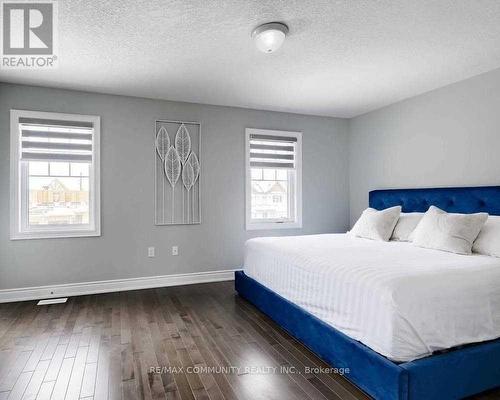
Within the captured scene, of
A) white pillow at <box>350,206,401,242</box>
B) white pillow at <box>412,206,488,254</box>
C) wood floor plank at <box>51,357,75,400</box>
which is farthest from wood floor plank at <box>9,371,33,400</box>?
white pillow at <box>350,206,401,242</box>

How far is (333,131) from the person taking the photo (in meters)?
5.36

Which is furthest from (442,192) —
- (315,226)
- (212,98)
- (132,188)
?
(132,188)

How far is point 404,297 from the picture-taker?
1.82m

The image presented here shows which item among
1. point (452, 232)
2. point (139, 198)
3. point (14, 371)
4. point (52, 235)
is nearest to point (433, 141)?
point (452, 232)

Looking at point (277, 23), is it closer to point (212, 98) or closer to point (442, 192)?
point (212, 98)

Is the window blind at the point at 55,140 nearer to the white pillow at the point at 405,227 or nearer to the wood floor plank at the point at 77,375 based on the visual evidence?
the wood floor plank at the point at 77,375

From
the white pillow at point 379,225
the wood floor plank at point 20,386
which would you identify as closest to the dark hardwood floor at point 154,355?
the wood floor plank at point 20,386

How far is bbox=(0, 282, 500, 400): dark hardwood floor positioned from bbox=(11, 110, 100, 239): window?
2.99 feet

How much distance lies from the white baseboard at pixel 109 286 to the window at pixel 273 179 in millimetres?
901

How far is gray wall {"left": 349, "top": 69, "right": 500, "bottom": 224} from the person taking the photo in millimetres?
3363

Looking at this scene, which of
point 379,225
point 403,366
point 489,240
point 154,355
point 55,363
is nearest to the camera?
point 403,366

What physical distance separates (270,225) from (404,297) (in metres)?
3.13

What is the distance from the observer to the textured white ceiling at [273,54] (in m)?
2.29

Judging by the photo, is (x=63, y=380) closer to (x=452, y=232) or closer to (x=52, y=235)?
(x=52, y=235)
